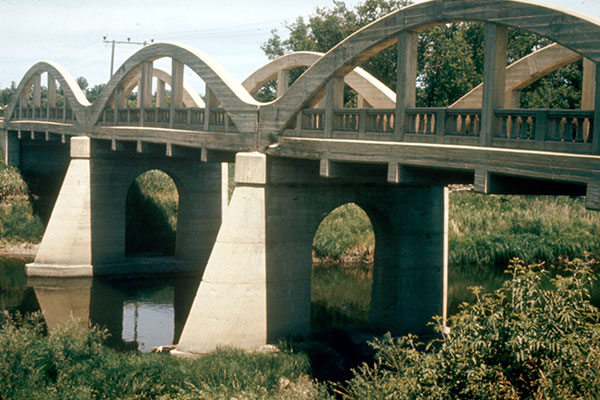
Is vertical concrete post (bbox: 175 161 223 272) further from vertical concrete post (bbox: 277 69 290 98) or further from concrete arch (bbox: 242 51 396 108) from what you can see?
vertical concrete post (bbox: 277 69 290 98)

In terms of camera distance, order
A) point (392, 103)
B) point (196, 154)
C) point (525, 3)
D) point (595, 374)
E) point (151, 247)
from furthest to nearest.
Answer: point (151, 247) < point (196, 154) < point (392, 103) < point (525, 3) < point (595, 374)

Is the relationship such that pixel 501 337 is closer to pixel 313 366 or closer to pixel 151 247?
pixel 313 366

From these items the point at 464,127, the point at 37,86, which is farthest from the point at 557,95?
the point at 464,127

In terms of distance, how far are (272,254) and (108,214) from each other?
14.5m

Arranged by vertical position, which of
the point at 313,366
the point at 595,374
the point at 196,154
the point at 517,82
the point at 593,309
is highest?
the point at 517,82

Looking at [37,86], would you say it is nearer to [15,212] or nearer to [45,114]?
[45,114]

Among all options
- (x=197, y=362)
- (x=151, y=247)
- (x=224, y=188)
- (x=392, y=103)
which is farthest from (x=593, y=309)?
(x=151, y=247)

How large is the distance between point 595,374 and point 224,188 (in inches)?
969

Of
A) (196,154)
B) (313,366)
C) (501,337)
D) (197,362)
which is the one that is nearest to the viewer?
(501,337)

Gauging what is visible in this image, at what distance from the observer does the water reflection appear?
24359mm

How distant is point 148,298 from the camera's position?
1139 inches

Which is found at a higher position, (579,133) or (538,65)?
(538,65)

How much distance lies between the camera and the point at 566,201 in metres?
41.7

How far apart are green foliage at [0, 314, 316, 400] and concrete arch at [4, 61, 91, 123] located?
56.3ft
